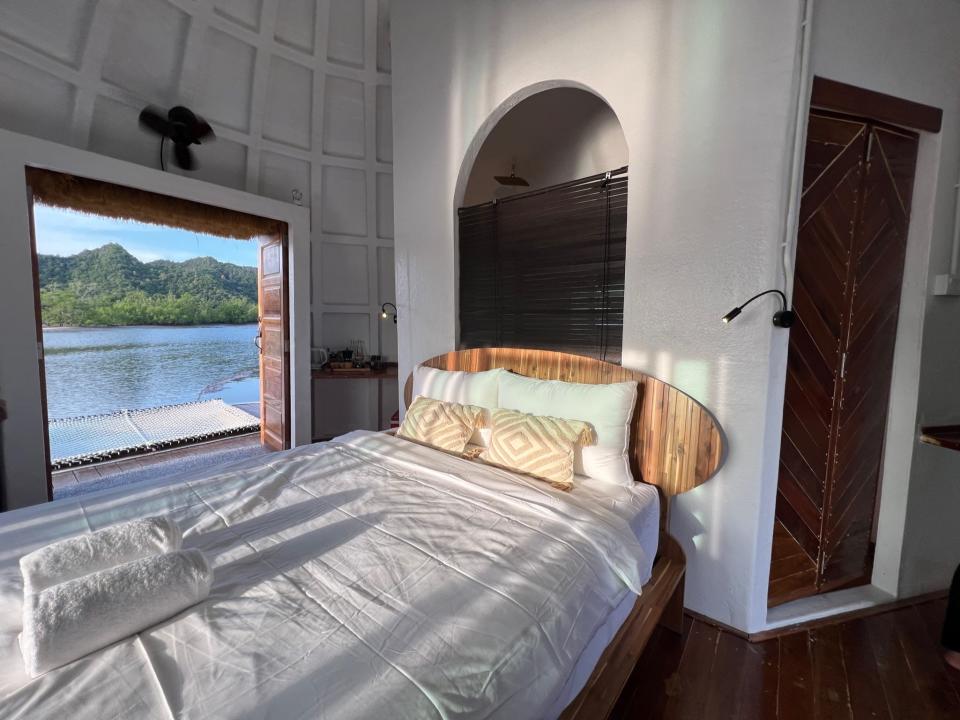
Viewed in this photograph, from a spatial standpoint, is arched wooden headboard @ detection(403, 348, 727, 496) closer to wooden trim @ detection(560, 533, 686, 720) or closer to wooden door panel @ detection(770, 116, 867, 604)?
wooden trim @ detection(560, 533, 686, 720)

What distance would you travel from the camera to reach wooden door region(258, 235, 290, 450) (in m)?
3.92

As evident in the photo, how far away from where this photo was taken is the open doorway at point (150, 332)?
323cm

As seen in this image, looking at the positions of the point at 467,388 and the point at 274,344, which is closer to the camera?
the point at 467,388

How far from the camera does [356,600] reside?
1.03m

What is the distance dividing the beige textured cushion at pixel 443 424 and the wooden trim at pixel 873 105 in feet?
6.33

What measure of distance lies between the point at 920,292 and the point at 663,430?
1.28m

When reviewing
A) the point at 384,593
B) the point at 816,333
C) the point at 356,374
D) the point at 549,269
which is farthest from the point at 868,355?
the point at 356,374

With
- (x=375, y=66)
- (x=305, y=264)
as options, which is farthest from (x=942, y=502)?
(x=375, y=66)

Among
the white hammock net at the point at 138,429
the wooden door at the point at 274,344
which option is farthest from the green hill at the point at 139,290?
the wooden door at the point at 274,344

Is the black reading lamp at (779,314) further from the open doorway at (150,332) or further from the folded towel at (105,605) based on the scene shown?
the open doorway at (150,332)

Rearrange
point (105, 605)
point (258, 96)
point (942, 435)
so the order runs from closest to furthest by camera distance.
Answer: point (105, 605), point (942, 435), point (258, 96)

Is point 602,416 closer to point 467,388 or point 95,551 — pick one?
point 467,388

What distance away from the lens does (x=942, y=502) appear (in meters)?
2.05

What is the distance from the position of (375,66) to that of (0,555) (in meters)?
4.26
